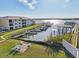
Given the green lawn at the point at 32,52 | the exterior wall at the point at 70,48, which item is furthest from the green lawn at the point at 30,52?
the exterior wall at the point at 70,48

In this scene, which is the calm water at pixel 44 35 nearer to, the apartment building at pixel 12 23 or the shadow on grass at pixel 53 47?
the shadow on grass at pixel 53 47

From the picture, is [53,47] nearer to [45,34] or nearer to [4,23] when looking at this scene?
[45,34]

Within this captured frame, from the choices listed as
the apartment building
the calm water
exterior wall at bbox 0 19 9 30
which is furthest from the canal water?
exterior wall at bbox 0 19 9 30

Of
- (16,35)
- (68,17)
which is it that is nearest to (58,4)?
(68,17)

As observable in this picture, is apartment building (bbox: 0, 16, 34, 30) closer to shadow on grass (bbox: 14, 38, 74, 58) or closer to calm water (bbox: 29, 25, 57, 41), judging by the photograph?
calm water (bbox: 29, 25, 57, 41)

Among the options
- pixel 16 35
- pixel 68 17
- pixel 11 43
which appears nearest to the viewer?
pixel 68 17

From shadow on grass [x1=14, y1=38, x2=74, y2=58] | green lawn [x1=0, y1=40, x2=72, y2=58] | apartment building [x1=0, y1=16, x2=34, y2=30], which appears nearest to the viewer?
green lawn [x1=0, y1=40, x2=72, y2=58]

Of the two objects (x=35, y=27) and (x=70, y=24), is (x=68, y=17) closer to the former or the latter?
(x=70, y=24)

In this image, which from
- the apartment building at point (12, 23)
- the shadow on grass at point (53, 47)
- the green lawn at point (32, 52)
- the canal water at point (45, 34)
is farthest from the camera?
the apartment building at point (12, 23)

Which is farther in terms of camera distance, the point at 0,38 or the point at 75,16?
the point at 0,38
